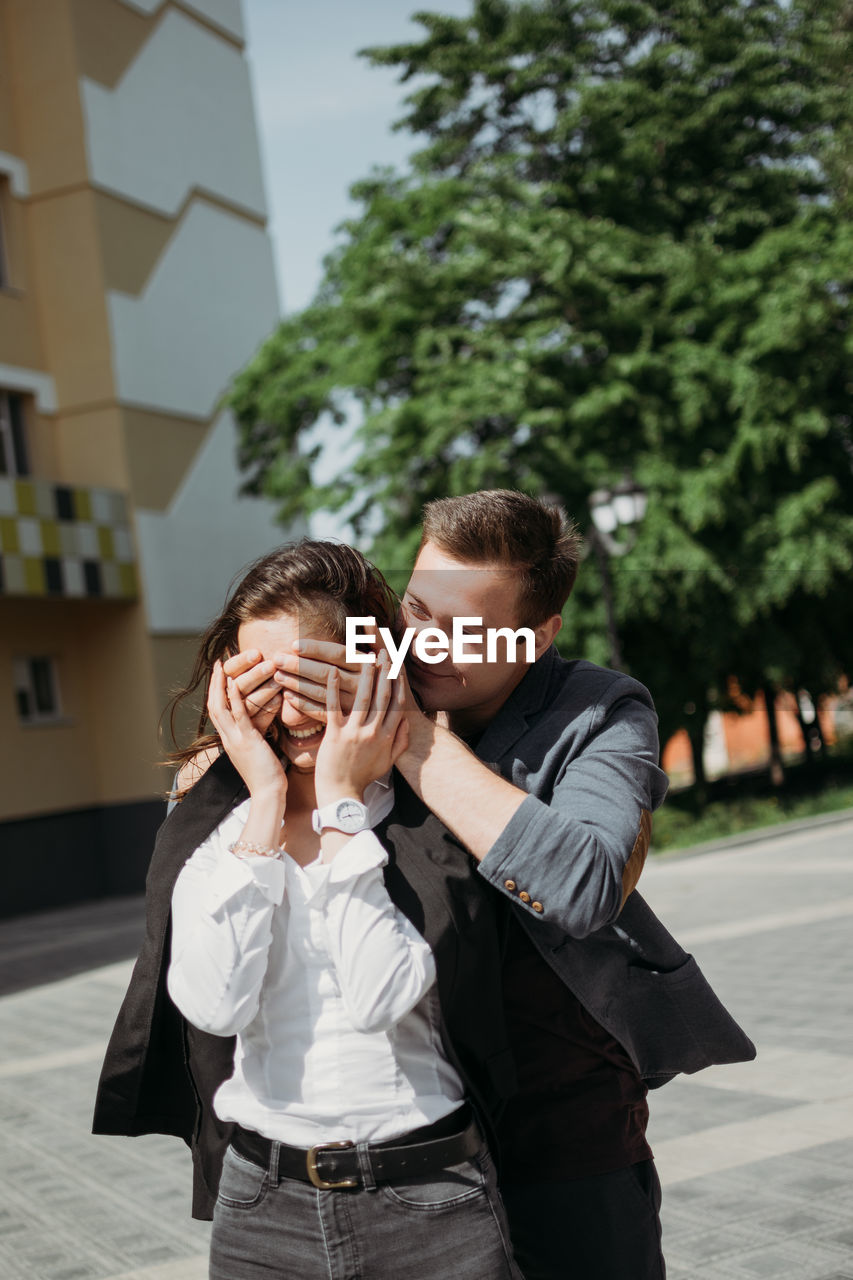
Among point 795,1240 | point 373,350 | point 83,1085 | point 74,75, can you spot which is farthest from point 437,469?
point 795,1240

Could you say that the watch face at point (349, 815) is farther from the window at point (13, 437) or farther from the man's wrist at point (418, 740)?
the window at point (13, 437)

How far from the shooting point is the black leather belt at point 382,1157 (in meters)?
1.80

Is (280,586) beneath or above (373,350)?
beneath

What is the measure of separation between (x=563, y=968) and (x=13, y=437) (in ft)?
71.6

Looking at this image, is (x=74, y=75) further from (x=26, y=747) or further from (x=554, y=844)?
(x=554, y=844)

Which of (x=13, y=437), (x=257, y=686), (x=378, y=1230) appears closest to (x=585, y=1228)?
(x=378, y=1230)

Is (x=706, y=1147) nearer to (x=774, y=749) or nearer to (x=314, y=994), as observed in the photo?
(x=314, y=994)

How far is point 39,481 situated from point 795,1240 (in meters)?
18.8

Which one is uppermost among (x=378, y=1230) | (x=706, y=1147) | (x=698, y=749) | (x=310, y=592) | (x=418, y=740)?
(x=310, y=592)

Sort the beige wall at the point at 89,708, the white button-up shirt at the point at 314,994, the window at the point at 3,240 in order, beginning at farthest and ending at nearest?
the window at the point at 3,240 → the beige wall at the point at 89,708 → the white button-up shirt at the point at 314,994

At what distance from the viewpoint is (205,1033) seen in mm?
1931

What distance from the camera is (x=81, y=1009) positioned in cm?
1063

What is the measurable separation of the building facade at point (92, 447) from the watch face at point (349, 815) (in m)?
19.8

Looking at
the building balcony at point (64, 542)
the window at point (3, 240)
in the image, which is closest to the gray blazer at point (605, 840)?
the building balcony at point (64, 542)
